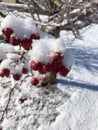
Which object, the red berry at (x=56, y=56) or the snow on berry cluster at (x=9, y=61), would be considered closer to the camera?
the red berry at (x=56, y=56)

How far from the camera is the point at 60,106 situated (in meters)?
6.04

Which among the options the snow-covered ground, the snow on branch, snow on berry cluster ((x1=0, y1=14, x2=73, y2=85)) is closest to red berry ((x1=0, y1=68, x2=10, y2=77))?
snow on berry cluster ((x1=0, y1=14, x2=73, y2=85))

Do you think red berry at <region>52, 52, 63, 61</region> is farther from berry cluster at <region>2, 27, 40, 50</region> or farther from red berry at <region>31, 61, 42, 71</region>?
berry cluster at <region>2, 27, 40, 50</region>

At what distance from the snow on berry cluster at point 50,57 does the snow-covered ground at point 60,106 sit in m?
3.54

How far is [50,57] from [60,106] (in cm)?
411

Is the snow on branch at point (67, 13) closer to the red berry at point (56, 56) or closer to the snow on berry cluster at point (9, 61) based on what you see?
the snow on berry cluster at point (9, 61)

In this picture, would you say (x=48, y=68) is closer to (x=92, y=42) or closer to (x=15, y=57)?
(x=15, y=57)

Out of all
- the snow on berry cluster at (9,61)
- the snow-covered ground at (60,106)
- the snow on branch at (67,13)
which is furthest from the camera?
the snow-covered ground at (60,106)

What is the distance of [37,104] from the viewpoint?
6.14 metres

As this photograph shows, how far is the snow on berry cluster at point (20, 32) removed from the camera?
2141 mm

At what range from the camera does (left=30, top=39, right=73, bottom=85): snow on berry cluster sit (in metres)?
2.01

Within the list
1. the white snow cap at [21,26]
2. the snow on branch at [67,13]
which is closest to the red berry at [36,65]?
the white snow cap at [21,26]

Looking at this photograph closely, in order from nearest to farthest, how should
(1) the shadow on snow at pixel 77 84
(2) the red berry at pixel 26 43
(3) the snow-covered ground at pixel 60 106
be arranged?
(2) the red berry at pixel 26 43 < (3) the snow-covered ground at pixel 60 106 < (1) the shadow on snow at pixel 77 84

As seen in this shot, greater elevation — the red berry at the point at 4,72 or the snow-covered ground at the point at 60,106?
the red berry at the point at 4,72
